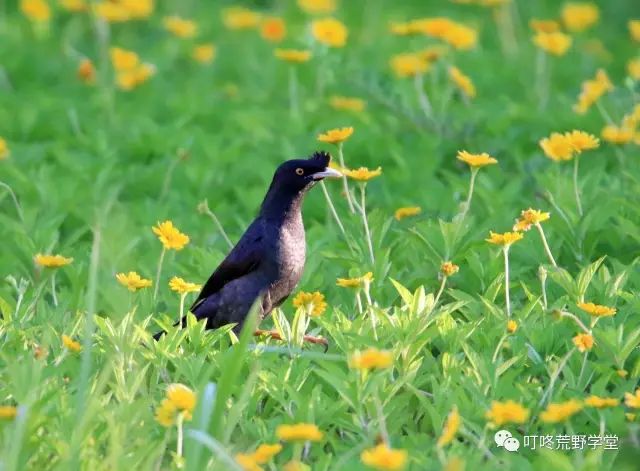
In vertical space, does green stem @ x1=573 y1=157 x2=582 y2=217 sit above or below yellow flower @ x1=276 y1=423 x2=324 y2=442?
below

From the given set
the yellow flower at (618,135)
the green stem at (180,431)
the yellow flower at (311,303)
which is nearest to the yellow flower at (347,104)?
the yellow flower at (618,135)

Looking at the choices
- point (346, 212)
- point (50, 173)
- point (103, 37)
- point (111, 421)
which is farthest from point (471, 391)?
point (103, 37)

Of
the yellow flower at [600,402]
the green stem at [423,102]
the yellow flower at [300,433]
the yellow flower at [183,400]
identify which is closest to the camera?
the yellow flower at [300,433]

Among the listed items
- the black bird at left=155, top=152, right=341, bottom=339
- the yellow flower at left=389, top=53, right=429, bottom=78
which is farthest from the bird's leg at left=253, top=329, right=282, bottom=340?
the yellow flower at left=389, top=53, right=429, bottom=78

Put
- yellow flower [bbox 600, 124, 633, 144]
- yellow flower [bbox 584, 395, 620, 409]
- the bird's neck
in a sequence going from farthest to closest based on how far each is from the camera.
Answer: yellow flower [bbox 600, 124, 633, 144] < the bird's neck < yellow flower [bbox 584, 395, 620, 409]

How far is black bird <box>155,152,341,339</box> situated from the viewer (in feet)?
16.5

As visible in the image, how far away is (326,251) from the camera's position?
5.41m

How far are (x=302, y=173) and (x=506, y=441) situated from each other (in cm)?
161

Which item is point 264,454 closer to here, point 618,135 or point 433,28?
point 618,135

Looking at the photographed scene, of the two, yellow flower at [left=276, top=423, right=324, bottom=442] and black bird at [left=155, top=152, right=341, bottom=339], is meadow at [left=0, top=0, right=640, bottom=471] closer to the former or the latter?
yellow flower at [left=276, top=423, right=324, bottom=442]

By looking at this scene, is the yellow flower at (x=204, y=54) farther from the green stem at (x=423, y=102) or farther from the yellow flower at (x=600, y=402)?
the yellow flower at (x=600, y=402)

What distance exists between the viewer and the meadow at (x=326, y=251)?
12.7 ft

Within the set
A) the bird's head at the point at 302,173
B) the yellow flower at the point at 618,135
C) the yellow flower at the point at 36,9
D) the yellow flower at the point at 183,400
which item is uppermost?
the yellow flower at the point at 183,400

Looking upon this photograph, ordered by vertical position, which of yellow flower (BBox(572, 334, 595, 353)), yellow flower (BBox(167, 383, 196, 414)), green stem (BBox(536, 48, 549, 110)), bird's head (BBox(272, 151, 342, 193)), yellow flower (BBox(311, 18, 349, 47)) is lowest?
green stem (BBox(536, 48, 549, 110))
